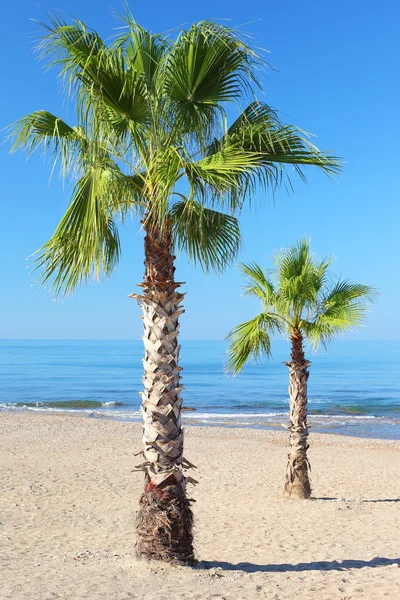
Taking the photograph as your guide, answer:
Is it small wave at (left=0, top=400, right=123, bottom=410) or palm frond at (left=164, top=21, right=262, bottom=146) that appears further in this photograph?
small wave at (left=0, top=400, right=123, bottom=410)

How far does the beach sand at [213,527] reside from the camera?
22.2 ft

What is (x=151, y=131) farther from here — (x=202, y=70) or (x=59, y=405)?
(x=59, y=405)

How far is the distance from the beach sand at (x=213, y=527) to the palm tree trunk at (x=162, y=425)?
35cm

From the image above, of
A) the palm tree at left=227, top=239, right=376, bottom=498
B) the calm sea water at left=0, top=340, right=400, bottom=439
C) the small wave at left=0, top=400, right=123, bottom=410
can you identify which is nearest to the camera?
the palm tree at left=227, top=239, right=376, bottom=498

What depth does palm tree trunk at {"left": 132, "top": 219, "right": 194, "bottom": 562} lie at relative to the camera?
6887mm

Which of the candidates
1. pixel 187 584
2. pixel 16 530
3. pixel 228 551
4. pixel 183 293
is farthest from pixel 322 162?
pixel 16 530

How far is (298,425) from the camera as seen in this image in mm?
12656

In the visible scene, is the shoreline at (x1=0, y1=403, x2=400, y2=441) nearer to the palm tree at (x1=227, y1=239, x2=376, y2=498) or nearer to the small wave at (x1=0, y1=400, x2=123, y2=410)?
the small wave at (x1=0, y1=400, x2=123, y2=410)

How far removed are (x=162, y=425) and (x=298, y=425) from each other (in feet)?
21.0

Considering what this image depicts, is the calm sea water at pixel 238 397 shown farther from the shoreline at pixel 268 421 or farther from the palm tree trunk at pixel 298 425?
the palm tree trunk at pixel 298 425

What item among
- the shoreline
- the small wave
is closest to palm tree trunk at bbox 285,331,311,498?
the shoreline

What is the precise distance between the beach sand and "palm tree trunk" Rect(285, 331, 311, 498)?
380mm

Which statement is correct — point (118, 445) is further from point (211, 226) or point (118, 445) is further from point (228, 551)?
point (211, 226)

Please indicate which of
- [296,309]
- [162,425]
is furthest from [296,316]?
[162,425]
